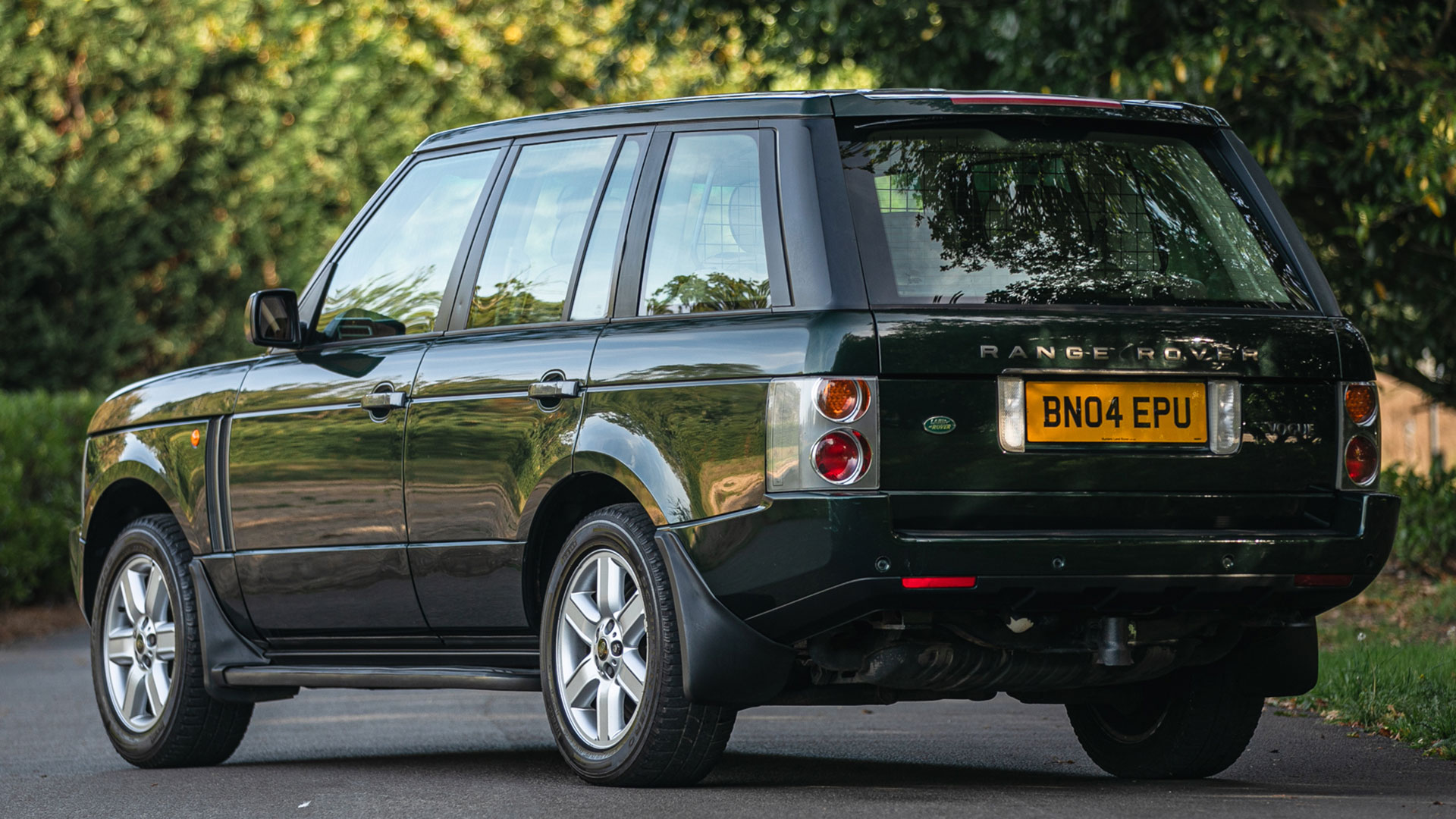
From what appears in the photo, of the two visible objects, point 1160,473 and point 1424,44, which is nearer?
point 1160,473

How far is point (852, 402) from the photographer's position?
18.4 feet

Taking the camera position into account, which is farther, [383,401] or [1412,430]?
[1412,430]

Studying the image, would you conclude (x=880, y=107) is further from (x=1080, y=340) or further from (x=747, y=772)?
(x=747, y=772)

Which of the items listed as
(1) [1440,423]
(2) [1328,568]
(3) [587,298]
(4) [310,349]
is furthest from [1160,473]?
(1) [1440,423]

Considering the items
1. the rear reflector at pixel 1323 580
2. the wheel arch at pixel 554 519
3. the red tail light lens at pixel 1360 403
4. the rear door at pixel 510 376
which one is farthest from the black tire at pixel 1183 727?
the rear door at pixel 510 376

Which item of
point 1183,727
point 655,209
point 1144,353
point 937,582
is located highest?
point 655,209

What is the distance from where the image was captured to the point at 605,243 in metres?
6.55

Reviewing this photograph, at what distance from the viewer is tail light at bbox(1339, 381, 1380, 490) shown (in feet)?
20.1

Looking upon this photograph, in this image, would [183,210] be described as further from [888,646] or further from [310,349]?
[888,646]

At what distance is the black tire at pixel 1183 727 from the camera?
6727mm

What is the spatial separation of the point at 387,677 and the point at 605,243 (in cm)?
163

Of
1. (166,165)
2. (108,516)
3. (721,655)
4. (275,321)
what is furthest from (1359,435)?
(166,165)

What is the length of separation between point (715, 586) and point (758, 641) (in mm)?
184

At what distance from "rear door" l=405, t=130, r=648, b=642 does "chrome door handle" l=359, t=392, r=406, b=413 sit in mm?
81
